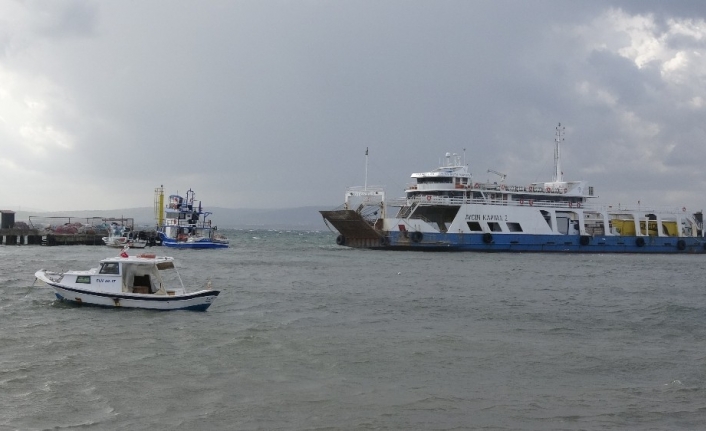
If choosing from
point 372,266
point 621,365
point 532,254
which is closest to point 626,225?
point 532,254

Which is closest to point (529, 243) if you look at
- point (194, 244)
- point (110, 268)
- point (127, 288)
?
point (194, 244)

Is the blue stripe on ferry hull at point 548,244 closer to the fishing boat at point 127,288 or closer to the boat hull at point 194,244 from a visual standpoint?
the boat hull at point 194,244

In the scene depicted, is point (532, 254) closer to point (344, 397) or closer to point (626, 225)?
point (626, 225)

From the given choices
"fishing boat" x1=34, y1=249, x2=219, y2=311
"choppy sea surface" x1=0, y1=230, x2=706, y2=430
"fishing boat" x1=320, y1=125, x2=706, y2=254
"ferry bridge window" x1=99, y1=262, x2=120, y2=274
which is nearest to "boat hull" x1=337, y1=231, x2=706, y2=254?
"fishing boat" x1=320, y1=125, x2=706, y2=254

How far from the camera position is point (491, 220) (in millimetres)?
60688

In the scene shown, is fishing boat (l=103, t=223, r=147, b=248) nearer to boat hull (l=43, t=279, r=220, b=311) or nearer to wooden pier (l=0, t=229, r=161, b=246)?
wooden pier (l=0, t=229, r=161, b=246)

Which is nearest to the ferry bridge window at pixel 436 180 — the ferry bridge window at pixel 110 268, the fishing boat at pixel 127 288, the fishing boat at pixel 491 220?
the fishing boat at pixel 491 220

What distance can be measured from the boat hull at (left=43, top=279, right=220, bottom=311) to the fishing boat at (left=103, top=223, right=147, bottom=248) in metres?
45.6

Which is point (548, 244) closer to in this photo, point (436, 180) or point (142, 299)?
point (436, 180)

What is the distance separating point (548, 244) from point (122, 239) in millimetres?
41461

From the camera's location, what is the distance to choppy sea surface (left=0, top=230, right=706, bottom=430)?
11.2 metres

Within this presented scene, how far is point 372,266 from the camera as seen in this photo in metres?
44.4

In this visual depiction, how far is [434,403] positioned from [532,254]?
50.7 meters

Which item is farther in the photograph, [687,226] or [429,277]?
[687,226]
